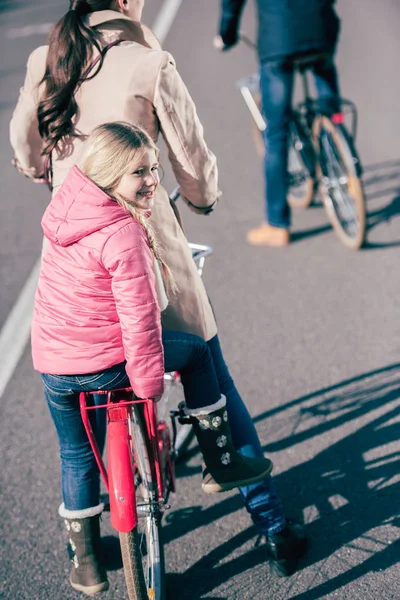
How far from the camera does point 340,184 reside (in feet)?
17.9

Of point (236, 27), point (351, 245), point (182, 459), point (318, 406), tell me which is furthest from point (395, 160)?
point (182, 459)

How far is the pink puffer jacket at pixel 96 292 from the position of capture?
2.36m

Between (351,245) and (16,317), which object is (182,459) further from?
(351,245)

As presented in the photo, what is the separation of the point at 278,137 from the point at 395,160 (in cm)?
167

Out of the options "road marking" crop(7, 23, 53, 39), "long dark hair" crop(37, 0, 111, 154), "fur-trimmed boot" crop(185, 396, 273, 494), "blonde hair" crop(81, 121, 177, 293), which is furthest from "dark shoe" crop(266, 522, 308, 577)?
"road marking" crop(7, 23, 53, 39)

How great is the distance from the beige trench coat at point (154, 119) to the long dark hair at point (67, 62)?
4cm

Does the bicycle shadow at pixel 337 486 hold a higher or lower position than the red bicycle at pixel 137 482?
lower

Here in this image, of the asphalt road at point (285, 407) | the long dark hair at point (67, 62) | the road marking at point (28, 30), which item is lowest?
the road marking at point (28, 30)

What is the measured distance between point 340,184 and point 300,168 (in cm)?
69

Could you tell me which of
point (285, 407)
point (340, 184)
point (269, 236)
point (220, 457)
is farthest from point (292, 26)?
point (220, 457)

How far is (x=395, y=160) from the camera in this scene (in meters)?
6.66

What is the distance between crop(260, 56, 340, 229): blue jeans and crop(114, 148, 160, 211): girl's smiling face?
2.94m

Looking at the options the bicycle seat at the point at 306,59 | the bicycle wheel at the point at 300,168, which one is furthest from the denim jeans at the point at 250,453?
the bicycle wheel at the point at 300,168

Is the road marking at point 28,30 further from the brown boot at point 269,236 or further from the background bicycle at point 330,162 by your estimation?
the brown boot at point 269,236
